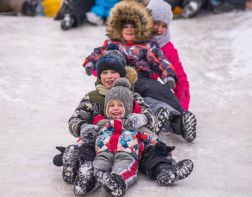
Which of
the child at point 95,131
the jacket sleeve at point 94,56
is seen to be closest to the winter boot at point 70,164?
the child at point 95,131

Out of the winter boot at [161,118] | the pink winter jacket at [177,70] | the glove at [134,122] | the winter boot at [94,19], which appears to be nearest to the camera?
the glove at [134,122]

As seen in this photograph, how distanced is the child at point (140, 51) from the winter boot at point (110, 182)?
4.86 feet

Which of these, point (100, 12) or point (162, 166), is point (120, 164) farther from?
point (100, 12)

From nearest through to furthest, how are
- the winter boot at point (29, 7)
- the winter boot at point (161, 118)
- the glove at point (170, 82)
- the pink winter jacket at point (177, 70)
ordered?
Result: the winter boot at point (161, 118)
the glove at point (170, 82)
the pink winter jacket at point (177, 70)
the winter boot at point (29, 7)

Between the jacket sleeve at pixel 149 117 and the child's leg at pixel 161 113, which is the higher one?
the jacket sleeve at pixel 149 117

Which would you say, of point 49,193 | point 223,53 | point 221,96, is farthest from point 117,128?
point 223,53

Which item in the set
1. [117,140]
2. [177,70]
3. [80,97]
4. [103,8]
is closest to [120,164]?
[117,140]

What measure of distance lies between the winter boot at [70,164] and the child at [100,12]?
5318 mm

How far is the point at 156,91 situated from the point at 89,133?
1075mm

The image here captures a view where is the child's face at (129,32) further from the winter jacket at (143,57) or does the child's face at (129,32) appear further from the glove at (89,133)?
the glove at (89,133)

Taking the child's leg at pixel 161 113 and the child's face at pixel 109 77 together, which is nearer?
the child's face at pixel 109 77

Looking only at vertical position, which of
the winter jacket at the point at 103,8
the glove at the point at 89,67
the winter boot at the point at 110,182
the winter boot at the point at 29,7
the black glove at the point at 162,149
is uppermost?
the winter boot at the point at 110,182

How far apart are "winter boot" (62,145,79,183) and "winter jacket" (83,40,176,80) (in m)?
1.31

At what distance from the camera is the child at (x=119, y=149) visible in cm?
334
